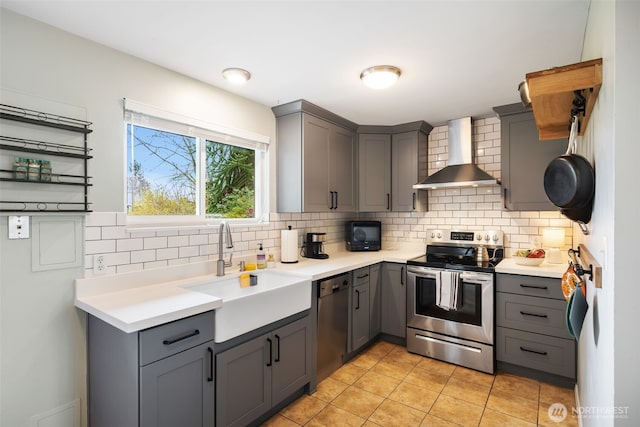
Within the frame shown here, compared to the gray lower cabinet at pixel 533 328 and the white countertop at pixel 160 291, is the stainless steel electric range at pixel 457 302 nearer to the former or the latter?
the gray lower cabinet at pixel 533 328

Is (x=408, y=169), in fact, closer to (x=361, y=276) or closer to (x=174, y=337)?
(x=361, y=276)

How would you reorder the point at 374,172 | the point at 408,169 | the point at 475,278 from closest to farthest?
1. the point at 475,278
2. the point at 408,169
3. the point at 374,172

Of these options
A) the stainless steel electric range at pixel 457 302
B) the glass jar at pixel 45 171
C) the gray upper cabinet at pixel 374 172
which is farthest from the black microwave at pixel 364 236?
the glass jar at pixel 45 171

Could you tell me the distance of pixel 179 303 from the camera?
180cm

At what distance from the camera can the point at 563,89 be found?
127 cm

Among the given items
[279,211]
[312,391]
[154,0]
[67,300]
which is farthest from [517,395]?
[154,0]

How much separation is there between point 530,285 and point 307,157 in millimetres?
2203

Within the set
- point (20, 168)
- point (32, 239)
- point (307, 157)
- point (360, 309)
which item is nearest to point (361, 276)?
point (360, 309)

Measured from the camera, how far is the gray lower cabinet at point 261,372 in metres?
1.90

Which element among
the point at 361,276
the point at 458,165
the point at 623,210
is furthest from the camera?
the point at 458,165

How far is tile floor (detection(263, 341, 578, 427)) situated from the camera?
7.36ft

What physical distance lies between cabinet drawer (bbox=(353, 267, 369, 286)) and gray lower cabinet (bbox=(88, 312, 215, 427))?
157 centimetres

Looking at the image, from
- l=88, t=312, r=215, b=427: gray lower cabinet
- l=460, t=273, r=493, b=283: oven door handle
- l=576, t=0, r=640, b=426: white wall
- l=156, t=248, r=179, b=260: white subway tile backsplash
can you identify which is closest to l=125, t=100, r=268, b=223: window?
l=156, t=248, r=179, b=260: white subway tile backsplash

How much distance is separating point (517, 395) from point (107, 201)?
10.6ft
